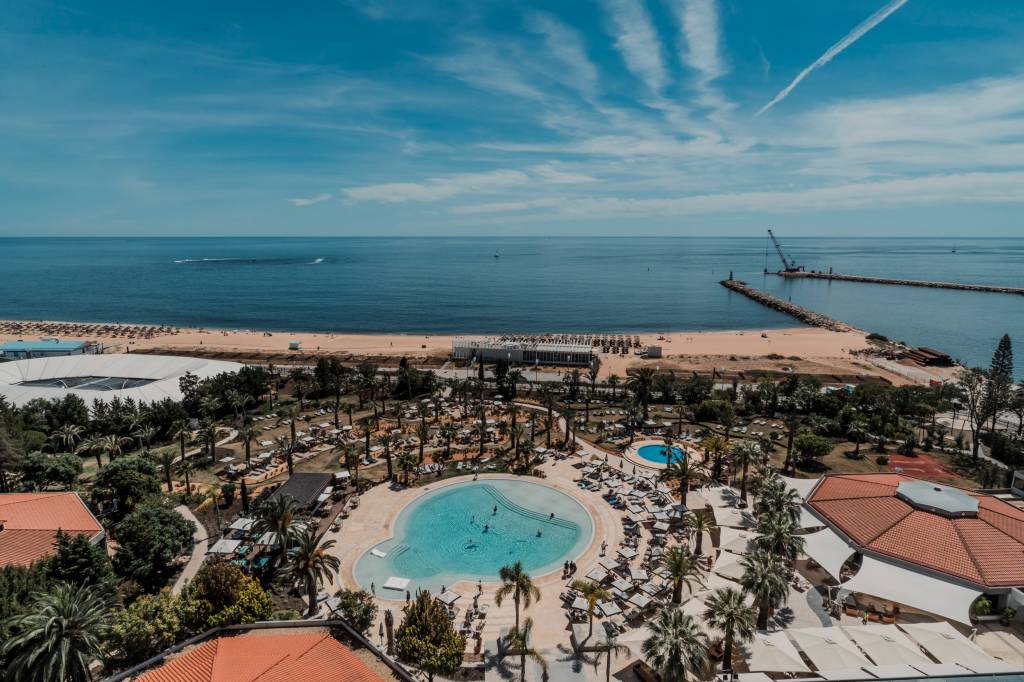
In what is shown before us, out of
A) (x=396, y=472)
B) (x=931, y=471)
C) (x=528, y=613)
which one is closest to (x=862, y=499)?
(x=931, y=471)

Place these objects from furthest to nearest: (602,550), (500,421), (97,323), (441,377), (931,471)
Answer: (97,323)
(441,377)
(500,421)
(931,471)
(602,550)

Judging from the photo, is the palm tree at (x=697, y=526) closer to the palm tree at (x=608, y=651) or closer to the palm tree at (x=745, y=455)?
the palm tree at (x=745, y=455)

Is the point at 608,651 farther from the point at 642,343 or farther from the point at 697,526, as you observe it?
the point at 642,343

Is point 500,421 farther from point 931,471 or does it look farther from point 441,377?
point 931,471

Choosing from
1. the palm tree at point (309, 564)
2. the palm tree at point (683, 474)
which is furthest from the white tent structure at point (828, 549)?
the palm tree at point (309, 564)

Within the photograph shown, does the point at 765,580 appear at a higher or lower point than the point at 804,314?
lower

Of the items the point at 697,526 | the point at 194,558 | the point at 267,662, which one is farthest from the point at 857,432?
the point at 194,558

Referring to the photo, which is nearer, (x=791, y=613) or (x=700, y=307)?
(x=791, y=613)
